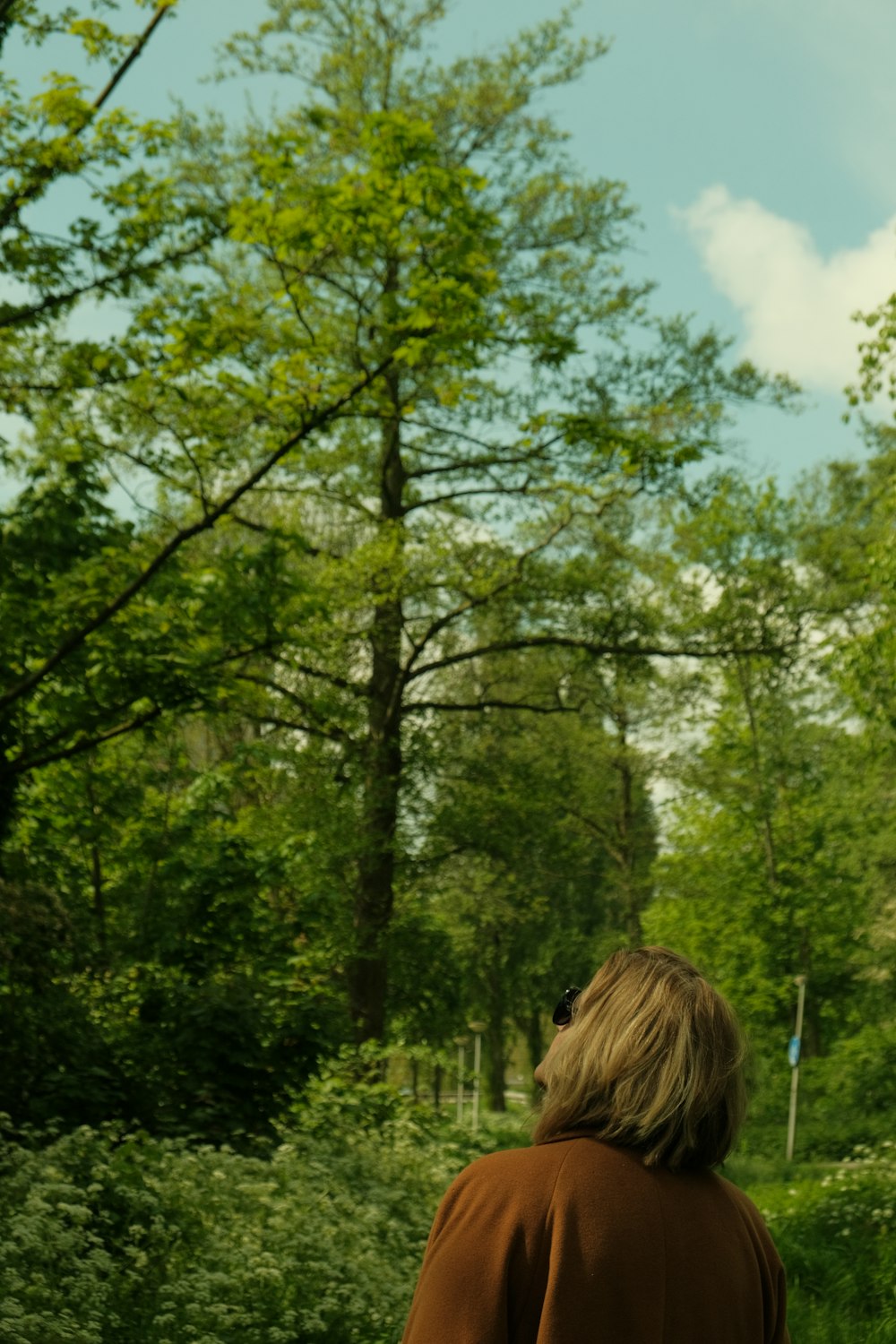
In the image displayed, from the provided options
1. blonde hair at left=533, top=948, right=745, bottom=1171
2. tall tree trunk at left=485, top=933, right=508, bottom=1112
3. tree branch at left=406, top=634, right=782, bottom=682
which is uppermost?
tree branch at left=406, top=634, right=782, bottom=682

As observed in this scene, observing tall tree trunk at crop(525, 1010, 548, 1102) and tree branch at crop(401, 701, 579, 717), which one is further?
tall tree trunk at crop(525, 1010, 548, 1102)

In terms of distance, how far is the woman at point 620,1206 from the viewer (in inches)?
74.3

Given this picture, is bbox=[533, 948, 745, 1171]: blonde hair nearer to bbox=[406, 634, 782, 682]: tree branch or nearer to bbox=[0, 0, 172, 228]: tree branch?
bbox=[0, 0, 172, 228]: tree branch

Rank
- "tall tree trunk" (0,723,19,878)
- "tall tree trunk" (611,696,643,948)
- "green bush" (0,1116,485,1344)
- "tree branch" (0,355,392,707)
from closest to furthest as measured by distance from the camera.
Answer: "green bush" (0,1116,485,1344)
"tree branch" (0,355,392,707)
"tall tree trunk" (0,723,19,878)
"tall tree trunk" (611,696,643,948)

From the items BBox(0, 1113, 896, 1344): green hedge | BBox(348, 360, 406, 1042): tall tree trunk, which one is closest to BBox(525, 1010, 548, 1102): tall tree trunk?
BBox(348, 360, 406, 1042): tall tree trunk

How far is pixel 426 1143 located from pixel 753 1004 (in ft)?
80.8

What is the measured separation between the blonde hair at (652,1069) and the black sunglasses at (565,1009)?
2.2 inches

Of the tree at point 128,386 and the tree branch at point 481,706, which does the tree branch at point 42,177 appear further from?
the tree branch at point 481,706

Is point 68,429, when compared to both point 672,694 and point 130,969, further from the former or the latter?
point 672,694

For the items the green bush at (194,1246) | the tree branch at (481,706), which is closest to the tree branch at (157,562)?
the green bush at (194,1246)

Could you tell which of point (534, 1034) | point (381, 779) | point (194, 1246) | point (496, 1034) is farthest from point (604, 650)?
point (534, 1034)

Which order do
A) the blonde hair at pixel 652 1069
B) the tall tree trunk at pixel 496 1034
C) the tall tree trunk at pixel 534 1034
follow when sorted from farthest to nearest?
the tall tree trunk at pixel 534 1034
the tall tree trunk at pixel 496 1034
the blonde hair at pixel 652 1069

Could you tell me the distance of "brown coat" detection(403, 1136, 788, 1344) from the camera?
188 cm

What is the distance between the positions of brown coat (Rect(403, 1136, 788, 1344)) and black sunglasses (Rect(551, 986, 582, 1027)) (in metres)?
0.24
